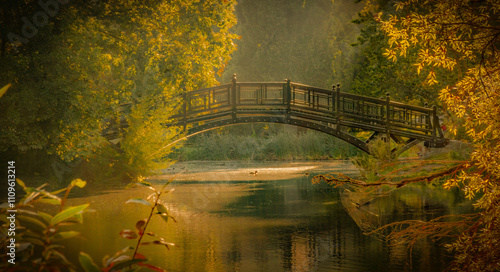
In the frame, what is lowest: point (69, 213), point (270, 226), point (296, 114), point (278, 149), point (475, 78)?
point (270, 226)

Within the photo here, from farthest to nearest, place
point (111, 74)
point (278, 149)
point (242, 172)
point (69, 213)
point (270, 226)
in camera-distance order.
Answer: point (278, 149) → point (242, 172) → point (111, 74) → point (270, 226) → point (69, 213)

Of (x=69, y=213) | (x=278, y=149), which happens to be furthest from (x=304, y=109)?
(x=69, y=213)

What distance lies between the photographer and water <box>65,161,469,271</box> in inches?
305

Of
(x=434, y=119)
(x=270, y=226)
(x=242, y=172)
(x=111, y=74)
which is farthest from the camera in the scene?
(x=242, y=172)

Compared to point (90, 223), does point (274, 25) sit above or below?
above

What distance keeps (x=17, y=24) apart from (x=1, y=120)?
256 cm

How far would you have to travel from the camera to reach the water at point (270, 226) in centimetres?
774

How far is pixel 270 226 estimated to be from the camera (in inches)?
429

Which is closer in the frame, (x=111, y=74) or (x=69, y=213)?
(x=69, y=213)

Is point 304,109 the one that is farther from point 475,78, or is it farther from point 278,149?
point 475,78

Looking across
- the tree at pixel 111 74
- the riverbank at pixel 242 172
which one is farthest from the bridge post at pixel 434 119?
the tree at pixel 111 74

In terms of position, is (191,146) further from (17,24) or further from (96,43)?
(17,24)

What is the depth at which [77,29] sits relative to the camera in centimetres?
1614

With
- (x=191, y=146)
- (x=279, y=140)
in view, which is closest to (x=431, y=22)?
(x=279, y=140)
